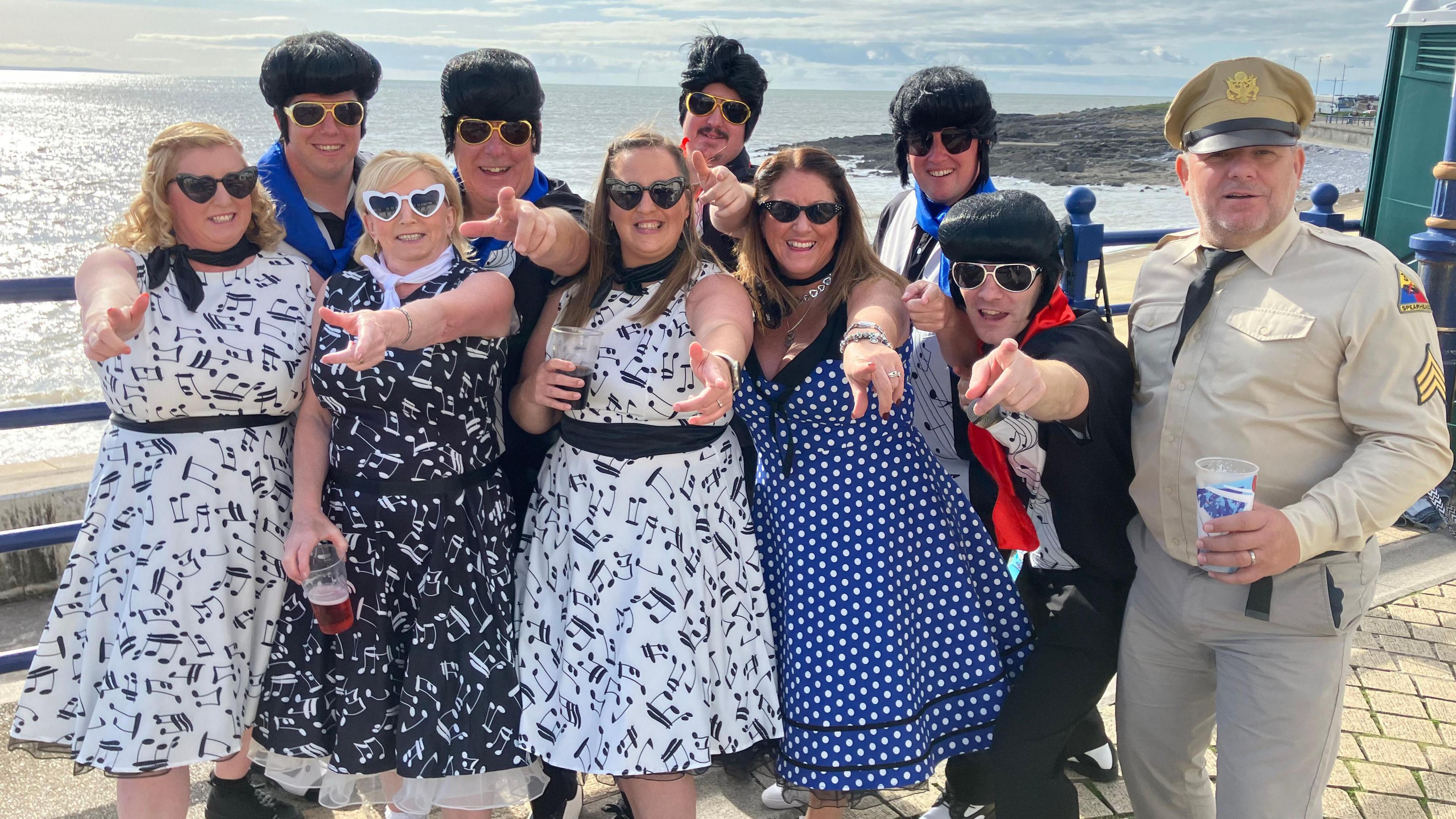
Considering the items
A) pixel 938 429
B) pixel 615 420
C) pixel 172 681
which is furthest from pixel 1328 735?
pixel 172 681

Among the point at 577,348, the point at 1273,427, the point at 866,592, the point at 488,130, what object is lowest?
the point at 866,592

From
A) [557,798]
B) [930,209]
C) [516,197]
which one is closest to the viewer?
[516,197]

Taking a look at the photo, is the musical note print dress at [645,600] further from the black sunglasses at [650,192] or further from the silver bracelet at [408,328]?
the silver bracelet at [408,328]

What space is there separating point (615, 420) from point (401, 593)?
2.44ft

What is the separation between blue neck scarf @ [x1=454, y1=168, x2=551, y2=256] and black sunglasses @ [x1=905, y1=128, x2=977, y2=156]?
1.23m

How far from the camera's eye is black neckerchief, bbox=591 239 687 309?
276cm

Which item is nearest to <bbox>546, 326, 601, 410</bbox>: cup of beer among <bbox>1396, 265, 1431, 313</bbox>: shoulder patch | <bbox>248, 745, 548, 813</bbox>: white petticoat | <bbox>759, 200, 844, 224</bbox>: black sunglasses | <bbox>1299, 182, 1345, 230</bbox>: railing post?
<bbox>759, 200, 844, 224</bbox>: black sunglasses

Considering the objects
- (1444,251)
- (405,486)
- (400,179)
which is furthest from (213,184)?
(1444,251)

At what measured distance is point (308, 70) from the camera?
3.11 metres

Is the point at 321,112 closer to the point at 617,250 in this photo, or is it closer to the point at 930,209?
the point at 617,250

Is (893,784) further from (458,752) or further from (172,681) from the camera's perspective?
(172,681)

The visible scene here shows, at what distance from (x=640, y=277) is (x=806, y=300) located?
468 millimetres

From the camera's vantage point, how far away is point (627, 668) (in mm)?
2555

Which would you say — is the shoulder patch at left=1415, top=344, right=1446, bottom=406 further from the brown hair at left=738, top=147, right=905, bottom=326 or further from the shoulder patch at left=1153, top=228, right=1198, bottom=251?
the brown hair at left=738, top=147, right=905, bottom=326
